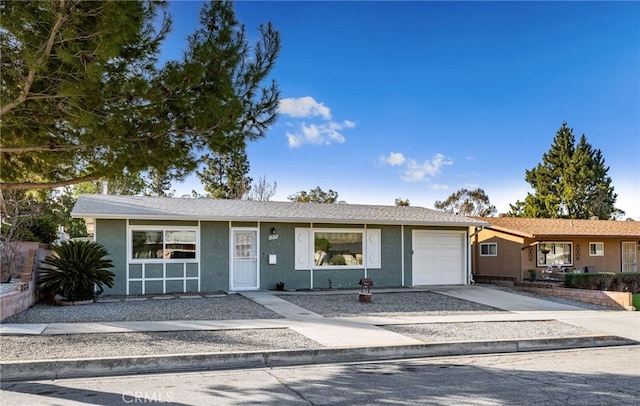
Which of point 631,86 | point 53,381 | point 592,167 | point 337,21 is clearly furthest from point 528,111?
point 592,167

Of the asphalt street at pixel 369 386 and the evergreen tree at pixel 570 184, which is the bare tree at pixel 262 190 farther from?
the asphalt street at pixel 369 386

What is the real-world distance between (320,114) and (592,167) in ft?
103

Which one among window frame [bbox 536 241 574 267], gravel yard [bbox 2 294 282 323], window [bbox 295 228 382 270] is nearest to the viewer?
gravel yard [bbox 2 294 282 323]

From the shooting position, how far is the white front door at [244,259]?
16.1 meters

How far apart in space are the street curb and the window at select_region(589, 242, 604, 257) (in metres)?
16.3

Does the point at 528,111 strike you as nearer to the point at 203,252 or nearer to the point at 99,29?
the point at 203,252

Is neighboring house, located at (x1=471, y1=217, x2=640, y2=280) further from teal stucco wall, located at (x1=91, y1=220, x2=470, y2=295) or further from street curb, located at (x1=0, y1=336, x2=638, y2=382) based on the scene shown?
street curb, located at (x1=0, y1=336, x2=638, y2=382)

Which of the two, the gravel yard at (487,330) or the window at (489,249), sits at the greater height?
the window at (489,249)

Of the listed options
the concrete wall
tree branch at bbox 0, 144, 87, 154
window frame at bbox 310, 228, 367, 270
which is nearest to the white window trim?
the concrete wall

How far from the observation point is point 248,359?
7.29 m

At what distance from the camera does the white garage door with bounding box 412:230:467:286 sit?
18.6 metres

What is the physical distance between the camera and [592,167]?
4259cm

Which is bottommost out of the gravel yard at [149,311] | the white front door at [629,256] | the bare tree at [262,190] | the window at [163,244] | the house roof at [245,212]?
the gravel yard at [149,311]

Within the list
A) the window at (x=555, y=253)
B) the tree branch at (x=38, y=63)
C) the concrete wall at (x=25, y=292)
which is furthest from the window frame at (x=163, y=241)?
the window at (x=555, y=253)
